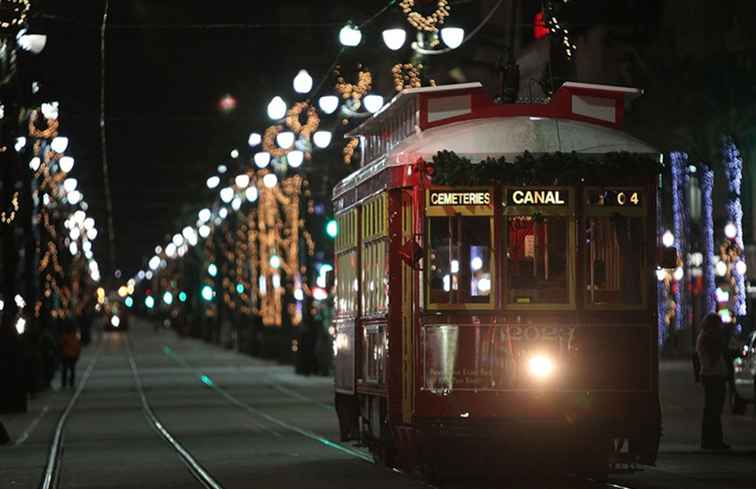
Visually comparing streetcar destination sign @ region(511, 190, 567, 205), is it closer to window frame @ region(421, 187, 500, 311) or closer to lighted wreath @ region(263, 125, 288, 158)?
window frame @ region(421, 187, 500, 311)

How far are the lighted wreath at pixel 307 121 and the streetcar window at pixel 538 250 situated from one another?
2853 cm

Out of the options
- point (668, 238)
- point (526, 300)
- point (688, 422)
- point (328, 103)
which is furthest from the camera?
point (668, 238)

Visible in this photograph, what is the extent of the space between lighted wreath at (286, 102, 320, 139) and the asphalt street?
656cm

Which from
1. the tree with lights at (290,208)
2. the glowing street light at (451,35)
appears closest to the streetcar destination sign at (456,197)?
the tree with lights at (290,208)

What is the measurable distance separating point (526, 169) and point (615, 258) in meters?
1.22

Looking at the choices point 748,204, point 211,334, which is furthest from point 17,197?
point 211,334

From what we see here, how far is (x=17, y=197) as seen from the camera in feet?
146

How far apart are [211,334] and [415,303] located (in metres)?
99.0

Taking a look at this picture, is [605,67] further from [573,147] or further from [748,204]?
[573,147]

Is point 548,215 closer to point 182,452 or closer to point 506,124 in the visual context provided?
point 506,124

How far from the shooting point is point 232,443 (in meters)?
26.4

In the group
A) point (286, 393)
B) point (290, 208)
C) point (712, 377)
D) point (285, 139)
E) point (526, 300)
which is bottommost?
point (286, 393)

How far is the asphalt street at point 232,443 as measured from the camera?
1959 cm

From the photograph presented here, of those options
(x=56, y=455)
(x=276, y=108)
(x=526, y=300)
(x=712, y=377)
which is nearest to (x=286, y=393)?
(x=276, y=108)
